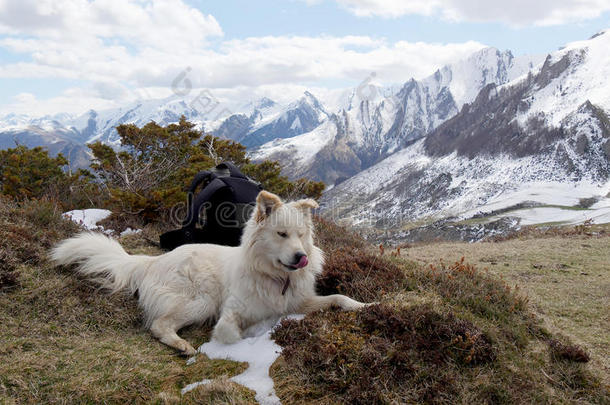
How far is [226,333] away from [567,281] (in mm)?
8507

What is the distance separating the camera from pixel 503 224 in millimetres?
124000

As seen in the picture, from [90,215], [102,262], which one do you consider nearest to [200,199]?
[102,262]

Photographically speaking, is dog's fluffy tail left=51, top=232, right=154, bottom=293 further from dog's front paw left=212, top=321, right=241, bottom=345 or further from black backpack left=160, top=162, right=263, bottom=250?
dog's front paw left=212, top=321, right=241, bottom=345

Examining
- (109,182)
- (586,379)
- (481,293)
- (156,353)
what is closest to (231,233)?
(156,353)

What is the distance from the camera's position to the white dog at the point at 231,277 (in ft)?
16.6

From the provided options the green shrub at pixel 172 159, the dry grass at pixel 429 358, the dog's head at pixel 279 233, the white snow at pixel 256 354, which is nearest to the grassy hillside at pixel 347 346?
the dry grass at pixel 429 358

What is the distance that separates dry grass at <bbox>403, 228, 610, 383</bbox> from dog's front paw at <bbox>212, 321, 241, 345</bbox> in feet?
14.0

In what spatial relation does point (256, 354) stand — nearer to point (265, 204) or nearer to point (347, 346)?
point (347, 346)

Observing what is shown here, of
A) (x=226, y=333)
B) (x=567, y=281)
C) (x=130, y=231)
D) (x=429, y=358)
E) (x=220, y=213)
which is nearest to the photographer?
(x=429, y=358)

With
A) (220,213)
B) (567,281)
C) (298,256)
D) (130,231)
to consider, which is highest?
(220,213)

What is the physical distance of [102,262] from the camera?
20.6 feet

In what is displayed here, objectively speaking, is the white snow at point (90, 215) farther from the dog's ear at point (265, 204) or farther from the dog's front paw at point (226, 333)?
the dog's ear at point (265, 204)

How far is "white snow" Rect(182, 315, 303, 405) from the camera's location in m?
3.86

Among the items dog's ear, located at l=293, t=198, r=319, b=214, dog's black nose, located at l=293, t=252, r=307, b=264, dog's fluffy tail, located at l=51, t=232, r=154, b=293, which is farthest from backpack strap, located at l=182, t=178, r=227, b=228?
dog's black nose, located at l=293, t=252, r=307, b=264
